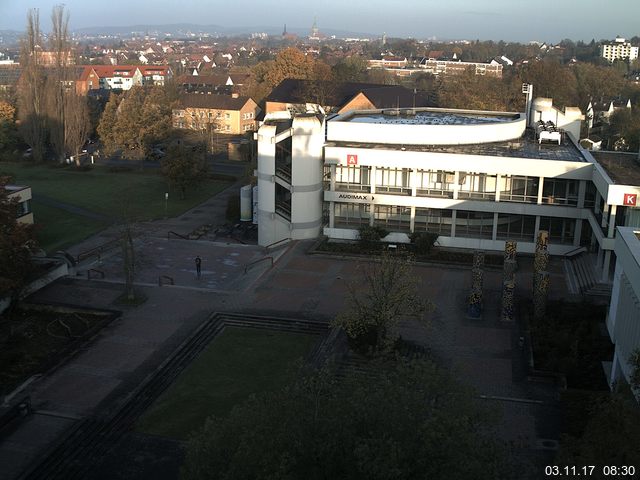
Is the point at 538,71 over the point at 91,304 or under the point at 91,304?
over

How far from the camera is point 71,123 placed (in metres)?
63.7

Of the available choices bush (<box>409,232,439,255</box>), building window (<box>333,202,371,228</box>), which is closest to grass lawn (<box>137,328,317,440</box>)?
bush (<box>409,232,439,255</box>)

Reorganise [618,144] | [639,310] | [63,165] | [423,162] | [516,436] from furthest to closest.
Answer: [63,165], [618,144], [423,162], [516,436], [639,310]

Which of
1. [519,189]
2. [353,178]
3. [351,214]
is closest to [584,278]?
[519,189]

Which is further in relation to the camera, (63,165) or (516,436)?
(63,165)

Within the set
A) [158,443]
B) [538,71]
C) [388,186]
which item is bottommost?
[158,443]

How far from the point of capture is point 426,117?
4578cm

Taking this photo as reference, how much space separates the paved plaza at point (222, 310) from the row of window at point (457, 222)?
3.11 m

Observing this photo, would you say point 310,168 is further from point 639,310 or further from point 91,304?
point 639,310

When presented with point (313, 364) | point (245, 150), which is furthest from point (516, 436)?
point (245, 150)

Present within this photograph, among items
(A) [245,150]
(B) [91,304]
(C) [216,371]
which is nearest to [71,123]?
(A) [245,150]

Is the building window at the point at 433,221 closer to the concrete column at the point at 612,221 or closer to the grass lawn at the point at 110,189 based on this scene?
the concrete column at the point at 612,221

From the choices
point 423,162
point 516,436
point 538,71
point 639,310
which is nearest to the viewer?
point 639,310

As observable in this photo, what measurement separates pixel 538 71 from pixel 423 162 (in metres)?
55.5
